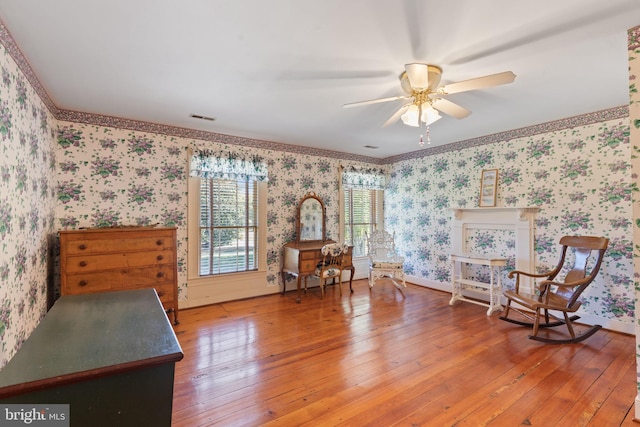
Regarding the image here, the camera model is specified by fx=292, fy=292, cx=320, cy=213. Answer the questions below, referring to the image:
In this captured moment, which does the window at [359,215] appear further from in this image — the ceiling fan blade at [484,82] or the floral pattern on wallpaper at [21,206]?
the floral pattern on wallpaper at [21,206]

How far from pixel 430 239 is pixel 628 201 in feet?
8.21

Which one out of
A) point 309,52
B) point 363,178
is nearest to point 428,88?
point 309,52

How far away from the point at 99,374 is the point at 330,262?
387cm

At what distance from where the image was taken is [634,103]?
1901 millimetres

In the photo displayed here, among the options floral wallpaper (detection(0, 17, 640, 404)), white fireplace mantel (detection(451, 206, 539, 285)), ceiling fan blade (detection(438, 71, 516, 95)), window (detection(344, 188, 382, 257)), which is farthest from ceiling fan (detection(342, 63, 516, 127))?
window (detection(344, 188, 382, 257))

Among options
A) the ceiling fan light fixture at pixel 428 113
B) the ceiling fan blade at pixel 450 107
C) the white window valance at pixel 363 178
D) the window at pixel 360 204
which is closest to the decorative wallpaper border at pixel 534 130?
the white window valance at pixel 363 178

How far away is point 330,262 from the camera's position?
471cm

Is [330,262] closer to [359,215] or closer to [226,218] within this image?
[359,215]

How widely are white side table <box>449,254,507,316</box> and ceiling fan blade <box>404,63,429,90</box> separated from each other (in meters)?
2.78

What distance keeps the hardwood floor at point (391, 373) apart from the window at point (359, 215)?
83.9 inches

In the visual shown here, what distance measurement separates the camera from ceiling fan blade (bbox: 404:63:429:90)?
1.98m

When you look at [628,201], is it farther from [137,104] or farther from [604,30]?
[137,104]

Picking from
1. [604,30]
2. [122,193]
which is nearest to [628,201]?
[604,30]

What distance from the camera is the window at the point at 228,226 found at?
13.8 feet
